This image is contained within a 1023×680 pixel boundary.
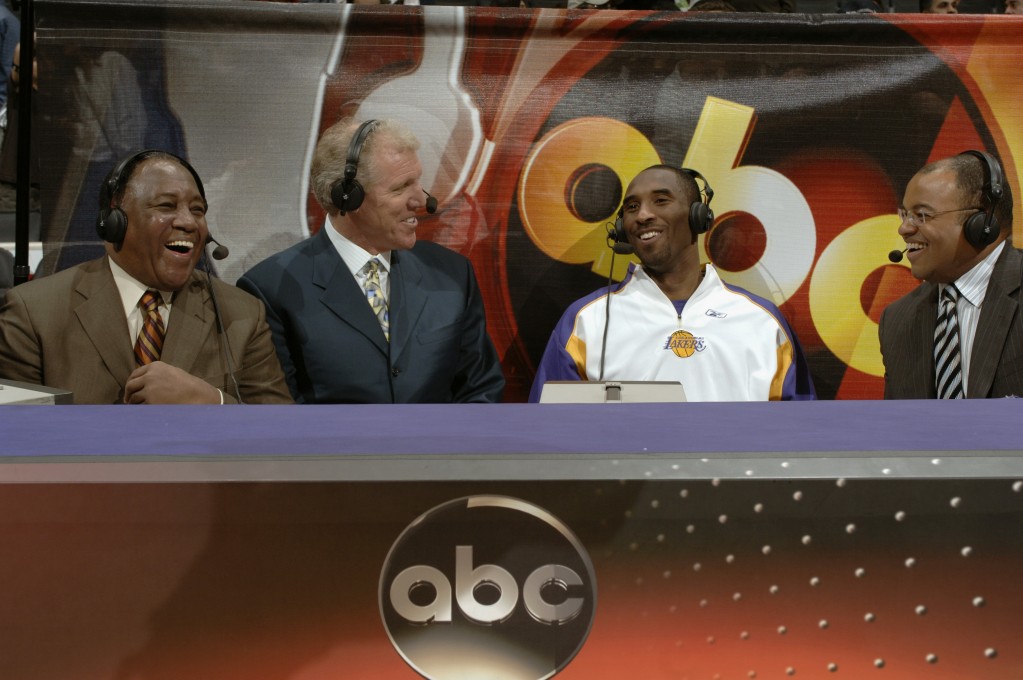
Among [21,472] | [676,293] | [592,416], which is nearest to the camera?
[21,472]

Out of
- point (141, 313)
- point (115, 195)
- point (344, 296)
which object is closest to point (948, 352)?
point (344, 296)

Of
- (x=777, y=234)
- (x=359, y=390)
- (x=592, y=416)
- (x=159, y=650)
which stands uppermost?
(x=777, y=234)

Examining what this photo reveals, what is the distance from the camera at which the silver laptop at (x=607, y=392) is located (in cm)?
139

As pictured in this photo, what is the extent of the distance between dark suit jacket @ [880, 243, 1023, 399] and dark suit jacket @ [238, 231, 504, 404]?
1089mm

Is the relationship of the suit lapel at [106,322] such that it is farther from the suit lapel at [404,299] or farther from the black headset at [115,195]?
the suit lapel at [404,299]

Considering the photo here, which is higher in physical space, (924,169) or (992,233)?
(924,169)

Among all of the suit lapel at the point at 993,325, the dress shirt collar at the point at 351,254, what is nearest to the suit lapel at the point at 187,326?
the dress shirt collar at the point at 351,254

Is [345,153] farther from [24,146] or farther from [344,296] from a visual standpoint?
[24,146]

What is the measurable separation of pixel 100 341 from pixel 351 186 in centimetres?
79

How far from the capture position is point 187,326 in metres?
2.22

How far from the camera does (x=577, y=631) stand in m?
0.80

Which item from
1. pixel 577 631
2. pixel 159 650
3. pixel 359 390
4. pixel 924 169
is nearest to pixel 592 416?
pixel 577 631

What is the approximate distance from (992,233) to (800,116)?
2.17 ft

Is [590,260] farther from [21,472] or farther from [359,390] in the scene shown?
[21,472]
